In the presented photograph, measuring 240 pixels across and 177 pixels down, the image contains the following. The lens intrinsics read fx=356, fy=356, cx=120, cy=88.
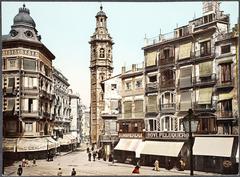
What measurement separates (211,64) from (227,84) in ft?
2.32

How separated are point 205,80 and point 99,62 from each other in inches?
112

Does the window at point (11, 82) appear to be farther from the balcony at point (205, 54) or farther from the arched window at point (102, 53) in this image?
the balcony at point (205, 54)

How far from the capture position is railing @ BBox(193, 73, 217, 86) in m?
9.25

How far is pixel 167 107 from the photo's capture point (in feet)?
32.8

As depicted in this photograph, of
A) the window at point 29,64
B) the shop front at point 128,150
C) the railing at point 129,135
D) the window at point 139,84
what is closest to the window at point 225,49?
the window at point 139,84

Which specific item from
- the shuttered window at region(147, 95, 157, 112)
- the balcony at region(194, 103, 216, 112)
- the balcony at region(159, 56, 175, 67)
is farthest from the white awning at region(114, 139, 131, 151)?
the balcony at region(159, 56, 175, 67)

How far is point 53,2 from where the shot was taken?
8.47 meters

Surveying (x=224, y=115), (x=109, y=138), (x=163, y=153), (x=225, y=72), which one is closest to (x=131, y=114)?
(x=109, y=138)

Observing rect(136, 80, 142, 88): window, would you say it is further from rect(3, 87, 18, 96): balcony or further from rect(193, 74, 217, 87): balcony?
rect(3, 87, 18, 96): balcony

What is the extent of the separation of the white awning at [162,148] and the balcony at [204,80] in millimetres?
1656

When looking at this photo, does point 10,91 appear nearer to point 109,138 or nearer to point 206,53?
point 109,138

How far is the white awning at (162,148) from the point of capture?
953cm

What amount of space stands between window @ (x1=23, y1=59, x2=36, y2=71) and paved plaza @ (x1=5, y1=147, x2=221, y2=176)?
8.06ft

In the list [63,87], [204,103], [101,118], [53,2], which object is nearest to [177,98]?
[204,103]
